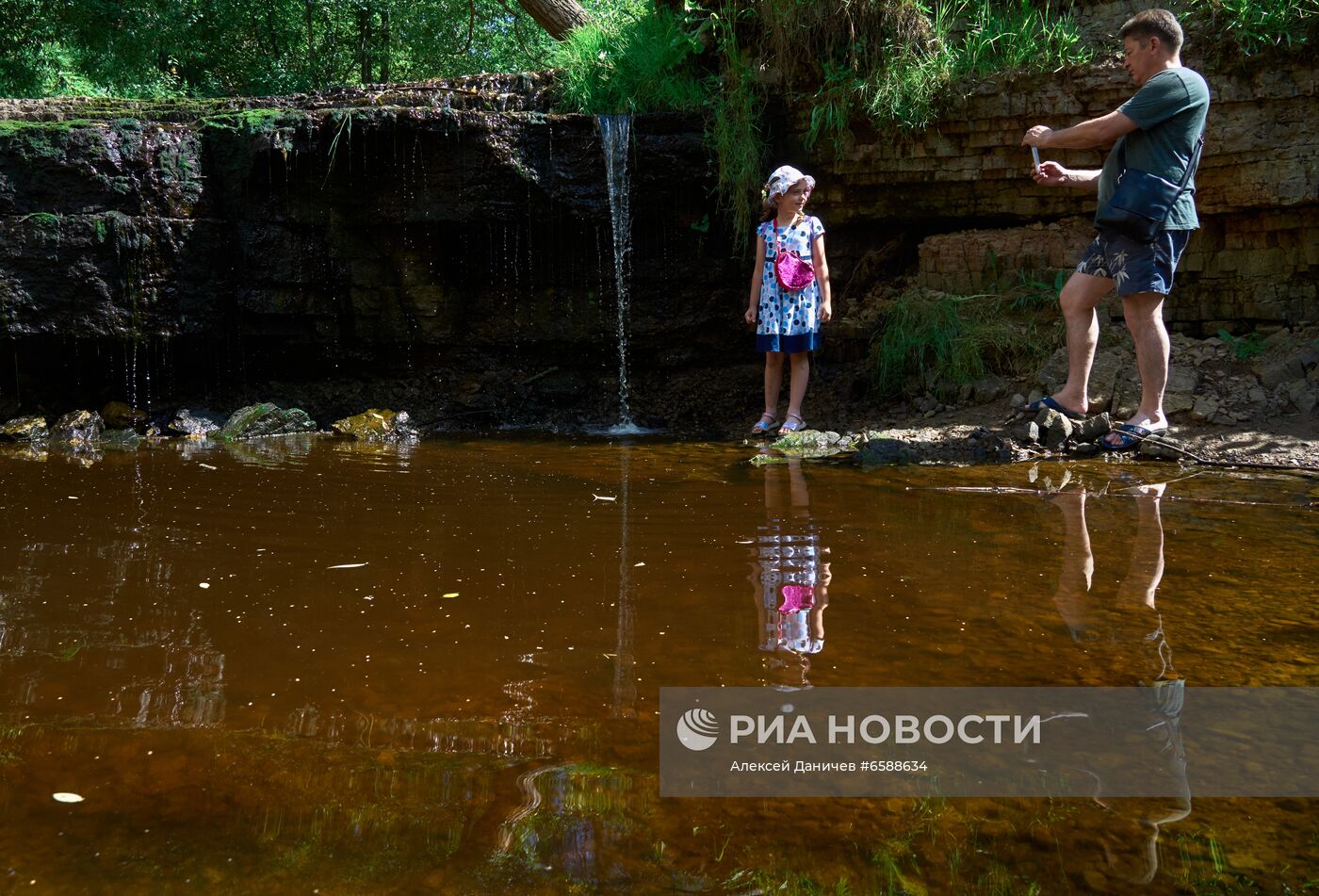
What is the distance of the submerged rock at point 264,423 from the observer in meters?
7.82

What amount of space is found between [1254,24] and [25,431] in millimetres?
9462

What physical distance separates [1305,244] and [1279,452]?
2554 mm

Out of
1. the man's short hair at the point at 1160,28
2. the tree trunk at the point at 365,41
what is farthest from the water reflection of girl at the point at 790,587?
the tree trunk at the point at 365,41

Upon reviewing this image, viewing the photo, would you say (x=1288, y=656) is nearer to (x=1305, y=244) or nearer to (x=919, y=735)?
(x=919, y=735)

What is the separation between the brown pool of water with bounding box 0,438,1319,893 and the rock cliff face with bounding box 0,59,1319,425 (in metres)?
3.67

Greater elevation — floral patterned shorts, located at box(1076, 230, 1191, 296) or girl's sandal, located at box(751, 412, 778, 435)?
floral patterned shorts, located at box(1076, 230, 1191, 296)

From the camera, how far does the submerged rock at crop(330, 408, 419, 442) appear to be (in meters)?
7.71

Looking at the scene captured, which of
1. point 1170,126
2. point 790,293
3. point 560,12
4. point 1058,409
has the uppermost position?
point 560,12

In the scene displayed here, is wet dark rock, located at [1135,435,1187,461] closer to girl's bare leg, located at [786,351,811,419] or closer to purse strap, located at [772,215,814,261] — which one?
girl's bare leg, located at [786,351,811,419]

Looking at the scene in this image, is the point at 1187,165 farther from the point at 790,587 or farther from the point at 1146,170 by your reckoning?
the point at 790,587

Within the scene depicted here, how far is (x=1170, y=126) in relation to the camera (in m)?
4.91

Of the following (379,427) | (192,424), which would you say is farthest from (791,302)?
(192,424)

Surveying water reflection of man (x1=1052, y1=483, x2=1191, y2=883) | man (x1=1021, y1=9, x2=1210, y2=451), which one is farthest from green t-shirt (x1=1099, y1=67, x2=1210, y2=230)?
water reflection of man (x1=1052, y1=483, x2=1191, y2=883)

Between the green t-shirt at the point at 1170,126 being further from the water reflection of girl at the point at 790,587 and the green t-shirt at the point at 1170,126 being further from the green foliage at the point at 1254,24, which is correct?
the water reflection of girl at the point at 790,587
